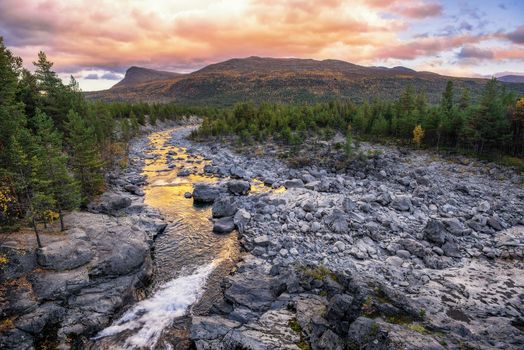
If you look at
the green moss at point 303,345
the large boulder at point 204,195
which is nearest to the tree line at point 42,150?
the large boulder at point 204,195

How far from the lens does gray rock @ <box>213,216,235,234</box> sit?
90.4ft

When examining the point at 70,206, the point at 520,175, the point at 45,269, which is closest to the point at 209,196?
the point at 70,206

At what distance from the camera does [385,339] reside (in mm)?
12062

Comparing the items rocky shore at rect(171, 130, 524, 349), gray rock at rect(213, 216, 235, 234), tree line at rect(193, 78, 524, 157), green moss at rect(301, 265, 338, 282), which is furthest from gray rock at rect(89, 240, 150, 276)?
tree line at rect(193, 78, 524, 157)

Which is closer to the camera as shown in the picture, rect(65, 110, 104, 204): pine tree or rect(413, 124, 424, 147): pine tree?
rect(65, 110, 104, 204): pine tree

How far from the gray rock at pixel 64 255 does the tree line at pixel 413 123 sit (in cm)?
4470

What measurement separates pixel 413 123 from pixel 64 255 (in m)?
61.7

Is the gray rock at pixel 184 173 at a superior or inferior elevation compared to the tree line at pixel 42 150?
inferior

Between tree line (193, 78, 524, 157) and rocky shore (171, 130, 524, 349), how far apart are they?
43.0 feet

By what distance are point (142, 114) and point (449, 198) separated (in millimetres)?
100958

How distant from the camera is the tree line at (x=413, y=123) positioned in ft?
161

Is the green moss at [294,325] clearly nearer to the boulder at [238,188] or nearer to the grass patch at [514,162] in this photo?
the boulder at [238,188]

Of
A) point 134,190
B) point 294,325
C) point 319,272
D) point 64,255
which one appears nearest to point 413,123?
point 319,272

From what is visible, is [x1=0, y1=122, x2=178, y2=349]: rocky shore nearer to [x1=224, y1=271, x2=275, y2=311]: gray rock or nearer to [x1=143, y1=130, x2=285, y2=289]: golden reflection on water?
[x1=143, y1=130, x2=285, y2=289]: golden reflection on water
